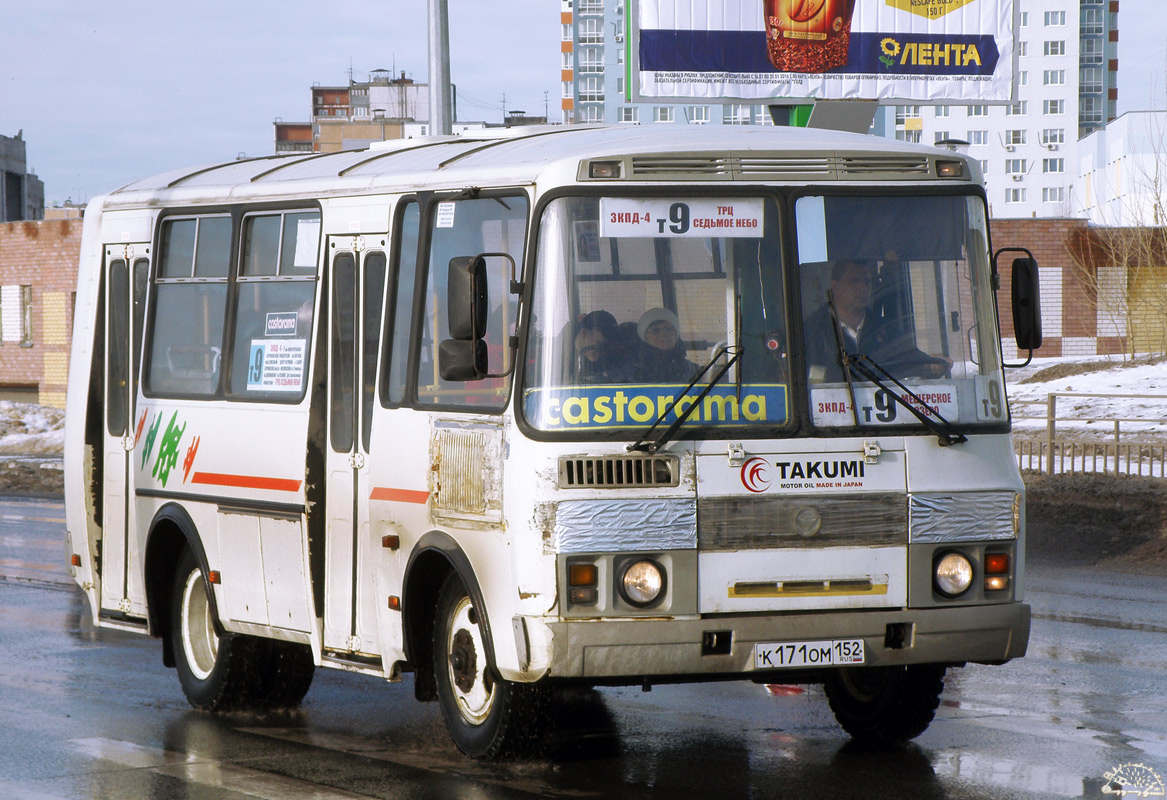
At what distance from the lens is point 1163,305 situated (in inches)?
1526

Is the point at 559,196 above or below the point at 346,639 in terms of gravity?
above

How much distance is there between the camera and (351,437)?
7.87 meters

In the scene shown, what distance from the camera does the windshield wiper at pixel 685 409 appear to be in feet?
21.3

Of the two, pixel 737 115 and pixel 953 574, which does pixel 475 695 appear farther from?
pixel 737 115

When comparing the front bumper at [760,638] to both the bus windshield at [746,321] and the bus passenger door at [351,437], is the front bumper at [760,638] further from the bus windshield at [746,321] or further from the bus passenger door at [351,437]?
the bus passenger door at [351,437]

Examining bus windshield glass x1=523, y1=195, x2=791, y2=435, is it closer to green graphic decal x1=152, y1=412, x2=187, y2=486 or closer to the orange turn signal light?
the orange turn signal light

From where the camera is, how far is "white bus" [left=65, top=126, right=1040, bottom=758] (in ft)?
21.4

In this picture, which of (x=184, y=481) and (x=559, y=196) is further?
(x=184, y=481)

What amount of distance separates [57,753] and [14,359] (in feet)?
155

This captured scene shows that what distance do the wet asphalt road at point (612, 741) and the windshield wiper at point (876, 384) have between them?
138cm

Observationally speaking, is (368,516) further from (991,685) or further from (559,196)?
(991,685)

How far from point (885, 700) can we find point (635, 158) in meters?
2.70

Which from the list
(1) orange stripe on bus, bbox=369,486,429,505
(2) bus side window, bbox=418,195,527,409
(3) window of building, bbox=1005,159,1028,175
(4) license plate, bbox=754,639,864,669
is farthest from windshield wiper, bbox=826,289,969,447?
(3) window of building, bbox=1005,159,1028,175

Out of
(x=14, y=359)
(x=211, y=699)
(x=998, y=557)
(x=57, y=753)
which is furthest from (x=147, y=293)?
(x=14, y=359)
